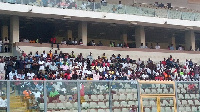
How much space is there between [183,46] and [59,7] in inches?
586

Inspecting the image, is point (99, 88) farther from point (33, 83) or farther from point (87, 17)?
point (87, 17)

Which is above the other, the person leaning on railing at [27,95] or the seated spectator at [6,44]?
the seated spectator at [6,44]

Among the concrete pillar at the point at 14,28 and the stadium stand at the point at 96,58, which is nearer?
the stadium stand at the point at 96,58

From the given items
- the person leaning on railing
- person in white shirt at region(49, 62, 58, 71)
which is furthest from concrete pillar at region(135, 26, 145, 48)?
the person leaning on railing

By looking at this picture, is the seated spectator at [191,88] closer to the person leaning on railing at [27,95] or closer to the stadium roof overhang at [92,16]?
the person leaning on railing at [27,95]

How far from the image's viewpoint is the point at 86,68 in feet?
83.6

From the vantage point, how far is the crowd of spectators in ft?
76.6

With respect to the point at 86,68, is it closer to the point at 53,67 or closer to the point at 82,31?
the point at 53,67

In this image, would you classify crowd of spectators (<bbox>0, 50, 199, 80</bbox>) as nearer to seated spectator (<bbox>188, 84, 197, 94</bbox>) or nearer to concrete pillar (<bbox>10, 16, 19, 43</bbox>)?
concrete pillar (<bbox>10, 16, 19, 43</bbox>)

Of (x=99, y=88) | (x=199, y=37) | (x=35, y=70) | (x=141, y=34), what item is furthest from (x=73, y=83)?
(x=199, y=37)

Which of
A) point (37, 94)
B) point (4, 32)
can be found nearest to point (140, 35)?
point (4, 32)

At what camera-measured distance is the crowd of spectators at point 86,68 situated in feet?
76.6

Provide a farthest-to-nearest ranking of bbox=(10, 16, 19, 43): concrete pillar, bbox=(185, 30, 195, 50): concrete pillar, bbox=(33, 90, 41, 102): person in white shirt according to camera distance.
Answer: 1. bbox=(185, 30, 195, 50): concrete pillar
2. bbox=(10, 16, 19, 43): concrete pillar
3. bbox=(33, 90, 41, 102): person in white shirt

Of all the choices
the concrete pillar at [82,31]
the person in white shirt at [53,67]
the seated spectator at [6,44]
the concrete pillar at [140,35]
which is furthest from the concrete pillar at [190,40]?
the seated spectator at [6,44]
